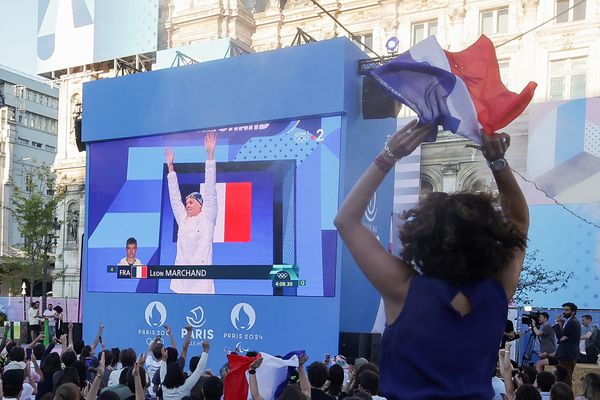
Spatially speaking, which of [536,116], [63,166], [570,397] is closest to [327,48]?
[570,397]

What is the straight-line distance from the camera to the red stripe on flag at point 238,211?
1345cm

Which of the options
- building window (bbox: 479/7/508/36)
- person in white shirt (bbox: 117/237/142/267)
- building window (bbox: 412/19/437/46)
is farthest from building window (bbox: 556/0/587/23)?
person in white shirt (bbox: 117/237/142/267)

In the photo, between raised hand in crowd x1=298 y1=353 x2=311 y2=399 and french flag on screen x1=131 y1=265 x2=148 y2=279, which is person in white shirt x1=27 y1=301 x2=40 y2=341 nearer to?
french flag on screen x1=131 y1=265 x2=148 y2=279

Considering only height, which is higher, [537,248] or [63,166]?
[63,166]

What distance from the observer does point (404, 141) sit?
206cm

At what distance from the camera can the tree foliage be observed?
71.6ft

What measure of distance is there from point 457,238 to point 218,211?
12.0 metres

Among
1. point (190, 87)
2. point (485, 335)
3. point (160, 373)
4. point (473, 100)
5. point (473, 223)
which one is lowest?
point (160, 373)

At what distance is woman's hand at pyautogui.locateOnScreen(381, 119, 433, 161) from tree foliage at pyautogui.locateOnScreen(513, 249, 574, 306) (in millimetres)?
20748

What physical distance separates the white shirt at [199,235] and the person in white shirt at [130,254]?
45.6 inches

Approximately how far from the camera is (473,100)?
247 cm

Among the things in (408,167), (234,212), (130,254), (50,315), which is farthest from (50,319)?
(408,167)

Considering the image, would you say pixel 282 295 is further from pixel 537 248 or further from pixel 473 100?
pixel 537 248

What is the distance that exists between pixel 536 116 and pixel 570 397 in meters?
→ 19.6
